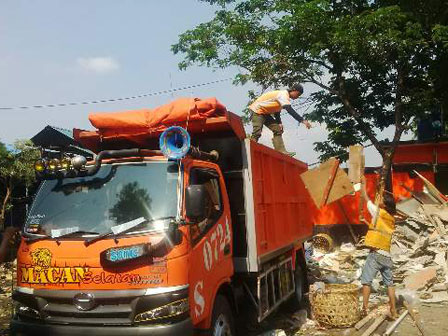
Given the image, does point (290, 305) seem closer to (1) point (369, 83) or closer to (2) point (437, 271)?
(2) point (437, 271)

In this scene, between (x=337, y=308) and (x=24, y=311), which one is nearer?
(x=24, y=311)

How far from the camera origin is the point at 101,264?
379 centimetres

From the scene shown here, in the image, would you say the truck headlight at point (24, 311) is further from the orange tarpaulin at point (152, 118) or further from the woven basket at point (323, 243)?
the woven basket at point (323, 243)

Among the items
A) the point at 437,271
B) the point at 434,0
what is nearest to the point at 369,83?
the point at 434,0

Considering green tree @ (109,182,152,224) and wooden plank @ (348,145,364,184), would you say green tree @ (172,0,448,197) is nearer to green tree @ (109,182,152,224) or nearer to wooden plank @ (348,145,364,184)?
wooden plank @ (348,145,364,184)

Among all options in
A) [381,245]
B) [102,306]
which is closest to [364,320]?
[381,245]

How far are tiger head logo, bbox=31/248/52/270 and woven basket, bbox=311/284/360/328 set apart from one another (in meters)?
4.07

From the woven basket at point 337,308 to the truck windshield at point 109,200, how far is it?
136 inches

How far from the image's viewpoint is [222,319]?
4664 mm

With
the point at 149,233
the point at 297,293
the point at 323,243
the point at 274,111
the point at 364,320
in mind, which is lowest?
the point at 364,320

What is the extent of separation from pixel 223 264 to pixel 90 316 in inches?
58.9

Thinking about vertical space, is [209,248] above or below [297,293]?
above

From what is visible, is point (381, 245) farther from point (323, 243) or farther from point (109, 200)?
point (323, 243)

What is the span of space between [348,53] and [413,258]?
21.1ft
